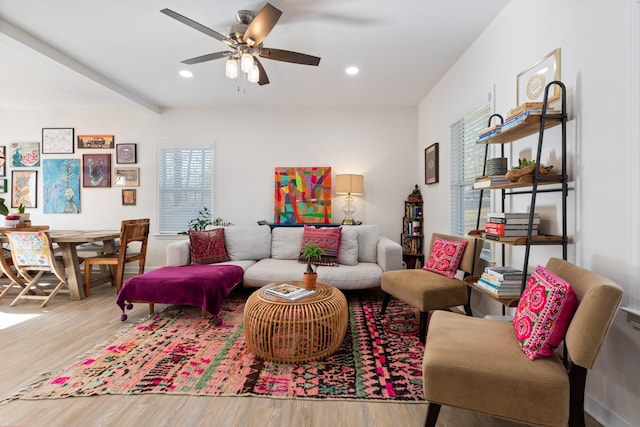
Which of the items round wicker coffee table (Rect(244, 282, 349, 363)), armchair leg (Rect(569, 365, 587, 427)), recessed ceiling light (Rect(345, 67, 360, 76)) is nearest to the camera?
armchair leg (Rect(569, 365, 587, 427))

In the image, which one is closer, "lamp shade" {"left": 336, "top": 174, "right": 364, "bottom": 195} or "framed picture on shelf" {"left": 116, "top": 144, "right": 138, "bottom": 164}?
"lamp shade" {"left": 336, "top": 174, "right": 364, "bottom": 195}

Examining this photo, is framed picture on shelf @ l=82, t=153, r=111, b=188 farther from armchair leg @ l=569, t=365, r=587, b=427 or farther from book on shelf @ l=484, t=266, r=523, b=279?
armchair leg @ l=569, t=365, r=587, b=427

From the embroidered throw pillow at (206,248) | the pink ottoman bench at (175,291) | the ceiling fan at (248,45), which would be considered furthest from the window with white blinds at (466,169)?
the embroidered throw pillow at (206,248)

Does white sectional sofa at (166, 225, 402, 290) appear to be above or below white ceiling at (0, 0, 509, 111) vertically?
below

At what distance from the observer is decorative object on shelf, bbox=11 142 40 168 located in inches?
188

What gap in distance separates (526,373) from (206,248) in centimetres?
316

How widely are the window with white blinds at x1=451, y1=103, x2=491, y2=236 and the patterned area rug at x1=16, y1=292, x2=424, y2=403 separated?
1.25 meters

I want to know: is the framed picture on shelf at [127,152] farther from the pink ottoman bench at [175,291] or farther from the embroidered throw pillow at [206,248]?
the pink ottoman bench at [175,291]

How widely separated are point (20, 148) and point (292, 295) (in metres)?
5.46

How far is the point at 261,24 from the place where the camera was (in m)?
2.11

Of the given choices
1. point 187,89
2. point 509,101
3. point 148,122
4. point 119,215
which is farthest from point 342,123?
point 119,215

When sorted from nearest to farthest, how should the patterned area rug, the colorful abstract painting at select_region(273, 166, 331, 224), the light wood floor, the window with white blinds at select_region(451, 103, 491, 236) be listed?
1. the light wood floor
2. the patterned area rug
3. the window with white blinds at select_region(451, 103, 491, 236)
4. the colorful abstract painting at select_region(273, 166, 331, 224)

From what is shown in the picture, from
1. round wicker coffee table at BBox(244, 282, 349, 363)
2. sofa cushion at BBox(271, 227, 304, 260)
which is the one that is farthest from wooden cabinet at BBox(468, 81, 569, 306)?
sofa cushion at BBox(271, 227, 304, 260)

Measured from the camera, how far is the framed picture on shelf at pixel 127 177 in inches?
187
